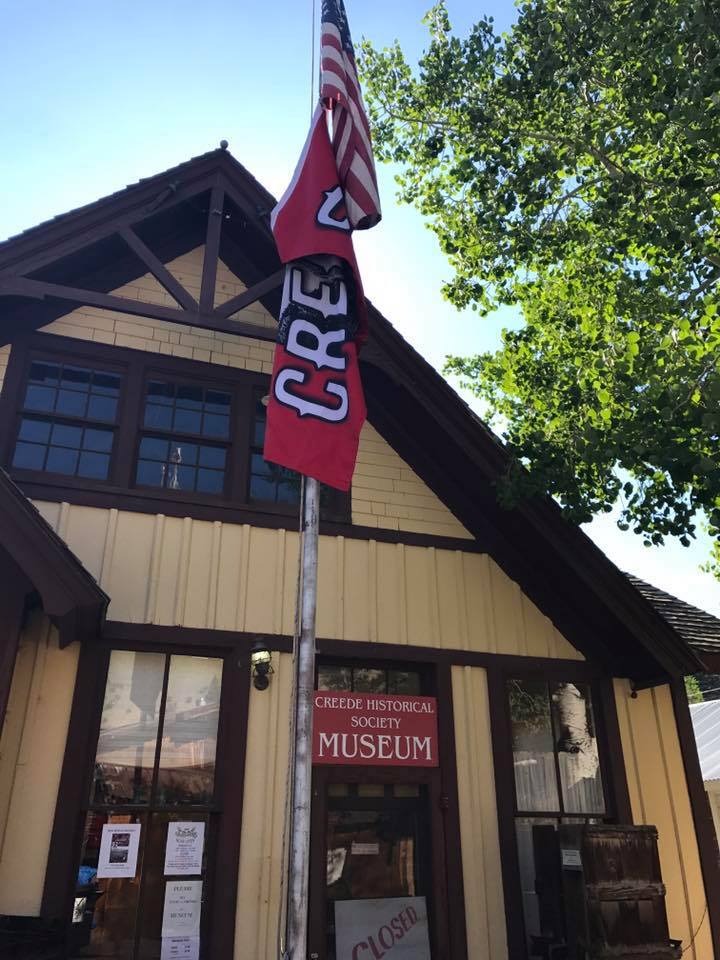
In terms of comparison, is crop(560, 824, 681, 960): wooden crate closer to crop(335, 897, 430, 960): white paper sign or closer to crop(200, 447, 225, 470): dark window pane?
crop(335, 897, 430, 960): white paper sign

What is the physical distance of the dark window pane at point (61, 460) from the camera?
24.6 feet

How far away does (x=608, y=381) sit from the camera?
871 centimetres

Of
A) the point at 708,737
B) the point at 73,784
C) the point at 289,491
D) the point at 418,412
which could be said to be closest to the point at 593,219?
the point at 418,412

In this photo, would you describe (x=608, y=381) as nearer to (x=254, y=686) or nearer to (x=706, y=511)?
(x=706, y=511)

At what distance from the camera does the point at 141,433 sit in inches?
313

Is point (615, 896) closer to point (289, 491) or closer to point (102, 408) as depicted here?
point (289, 491)

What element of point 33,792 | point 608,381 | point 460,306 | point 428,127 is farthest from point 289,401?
point 428,127

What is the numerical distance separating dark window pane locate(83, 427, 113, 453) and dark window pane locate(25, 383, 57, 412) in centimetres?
46

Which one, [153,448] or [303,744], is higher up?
[153,448]

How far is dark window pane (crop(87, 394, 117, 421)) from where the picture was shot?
788 centimetres

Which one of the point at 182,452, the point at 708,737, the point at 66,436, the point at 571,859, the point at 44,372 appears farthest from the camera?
the point at 708,737

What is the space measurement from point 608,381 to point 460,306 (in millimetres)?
3218

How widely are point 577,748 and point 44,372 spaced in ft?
22.8

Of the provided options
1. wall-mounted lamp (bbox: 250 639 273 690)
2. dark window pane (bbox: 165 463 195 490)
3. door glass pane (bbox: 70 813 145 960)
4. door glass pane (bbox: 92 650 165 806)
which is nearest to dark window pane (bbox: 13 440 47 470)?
dark window pane (bbox: 165 463 195 490)
